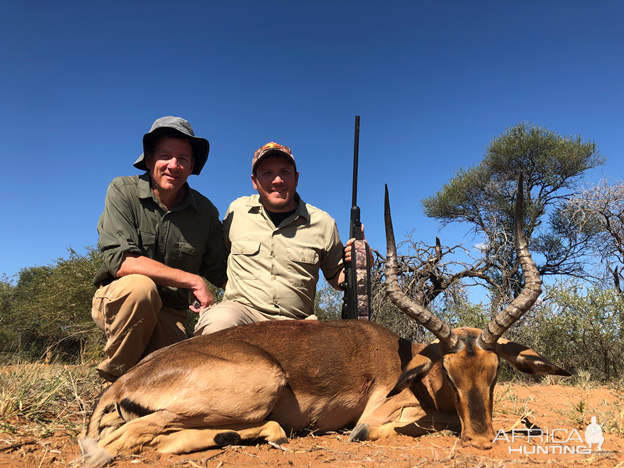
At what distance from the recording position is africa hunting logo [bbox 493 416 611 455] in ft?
9.91

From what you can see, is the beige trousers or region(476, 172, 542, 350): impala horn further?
the beige trousers

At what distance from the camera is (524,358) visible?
357cm

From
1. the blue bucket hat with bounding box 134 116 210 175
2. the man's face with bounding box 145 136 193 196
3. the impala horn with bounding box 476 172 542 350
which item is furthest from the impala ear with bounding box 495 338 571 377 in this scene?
the blue bucket hat with bounding box 134 116 210 175

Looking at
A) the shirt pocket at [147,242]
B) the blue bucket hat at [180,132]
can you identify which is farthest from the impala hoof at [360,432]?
the blue bucket hat at [180,132]

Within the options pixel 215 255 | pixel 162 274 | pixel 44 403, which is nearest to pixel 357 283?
pixel 215 255

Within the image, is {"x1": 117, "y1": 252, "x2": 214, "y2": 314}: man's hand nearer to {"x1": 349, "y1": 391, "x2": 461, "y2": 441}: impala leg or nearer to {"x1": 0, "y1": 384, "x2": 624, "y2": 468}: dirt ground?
{"x1": 0, "y1": 384, "x2": 624, "y2": 468}: dirt ground

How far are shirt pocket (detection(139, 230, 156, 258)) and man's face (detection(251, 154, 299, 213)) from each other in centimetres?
135

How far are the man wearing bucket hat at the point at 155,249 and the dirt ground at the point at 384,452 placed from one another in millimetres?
1382

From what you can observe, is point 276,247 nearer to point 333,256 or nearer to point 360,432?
point 333,256

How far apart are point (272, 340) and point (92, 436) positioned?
1.42 metres

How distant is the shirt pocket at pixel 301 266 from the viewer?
5.07 m

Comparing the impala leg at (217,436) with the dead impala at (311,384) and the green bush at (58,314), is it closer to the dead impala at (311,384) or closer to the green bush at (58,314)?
the dead impala at (311,384)

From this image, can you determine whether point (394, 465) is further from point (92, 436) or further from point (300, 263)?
point (300, 263)

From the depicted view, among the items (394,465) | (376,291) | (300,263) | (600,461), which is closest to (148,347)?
(300,263)
